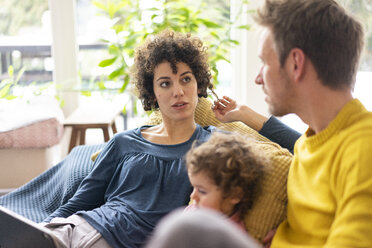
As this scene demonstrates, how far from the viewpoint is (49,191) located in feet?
6.86

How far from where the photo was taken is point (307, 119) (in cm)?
122

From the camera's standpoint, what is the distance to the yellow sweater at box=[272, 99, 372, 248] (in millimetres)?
995

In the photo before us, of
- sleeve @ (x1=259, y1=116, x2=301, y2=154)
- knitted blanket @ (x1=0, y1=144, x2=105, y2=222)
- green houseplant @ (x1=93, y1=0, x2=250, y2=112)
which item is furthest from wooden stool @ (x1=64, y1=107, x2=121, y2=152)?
sleeve @ (x1=259, y1=116, x2=301, y2=154)

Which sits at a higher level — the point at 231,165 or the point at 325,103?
the point at 325,103

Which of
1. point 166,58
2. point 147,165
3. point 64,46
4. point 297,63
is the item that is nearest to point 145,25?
point 64,46

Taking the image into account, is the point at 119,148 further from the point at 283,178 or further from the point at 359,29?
the point at 359,29

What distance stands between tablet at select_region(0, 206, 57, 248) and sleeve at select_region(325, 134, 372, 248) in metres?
0.82

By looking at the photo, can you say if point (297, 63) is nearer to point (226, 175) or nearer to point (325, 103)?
point (325, 103)

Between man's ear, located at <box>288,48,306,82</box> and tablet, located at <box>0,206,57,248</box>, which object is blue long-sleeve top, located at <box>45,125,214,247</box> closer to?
tablet, located at <box>0,206,57,248</box>

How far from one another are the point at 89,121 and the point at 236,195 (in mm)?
1948

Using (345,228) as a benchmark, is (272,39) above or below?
above

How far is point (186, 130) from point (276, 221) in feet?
1.94

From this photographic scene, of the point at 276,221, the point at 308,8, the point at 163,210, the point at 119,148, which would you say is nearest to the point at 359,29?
the point at 308,8

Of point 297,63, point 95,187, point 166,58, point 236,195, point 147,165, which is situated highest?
point 297,63
